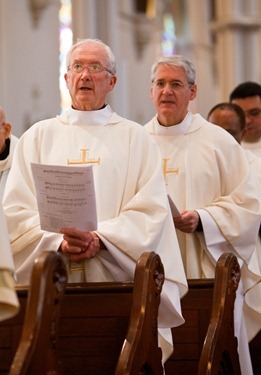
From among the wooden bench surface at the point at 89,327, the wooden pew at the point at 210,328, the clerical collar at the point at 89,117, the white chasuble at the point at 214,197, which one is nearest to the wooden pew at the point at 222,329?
the wooden pew at the point at 210,328

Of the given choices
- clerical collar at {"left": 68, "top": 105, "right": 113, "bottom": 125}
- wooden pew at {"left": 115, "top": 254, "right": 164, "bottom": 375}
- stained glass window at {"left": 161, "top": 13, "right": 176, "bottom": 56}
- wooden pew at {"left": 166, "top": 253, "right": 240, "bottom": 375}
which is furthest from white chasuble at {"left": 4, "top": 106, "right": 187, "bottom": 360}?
stained glass window at {"left": 161, "top": 13, "right": 176, "bottom": 56}

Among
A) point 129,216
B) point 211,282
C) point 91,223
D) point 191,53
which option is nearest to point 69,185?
point 91,223

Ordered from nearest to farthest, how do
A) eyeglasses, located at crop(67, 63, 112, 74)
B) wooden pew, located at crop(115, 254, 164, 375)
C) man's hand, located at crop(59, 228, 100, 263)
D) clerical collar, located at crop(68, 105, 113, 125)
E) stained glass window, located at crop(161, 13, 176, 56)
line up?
wooden pew, located at crop(115, 254, 164, 375)
man's hand, located at crop(59, 228, 100, 263)
eyeglasses, located at crop(67, 63, 112, 74)
clerical collar, located at crop(68, 105, 113, 125)
stained glass window, located at crop(161, 13, 176, 56)

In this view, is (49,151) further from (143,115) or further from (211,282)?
(143,115)

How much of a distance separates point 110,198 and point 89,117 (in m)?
0.50

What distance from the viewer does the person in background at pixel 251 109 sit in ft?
26.0

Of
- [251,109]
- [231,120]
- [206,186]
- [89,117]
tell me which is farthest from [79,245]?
[251,109]

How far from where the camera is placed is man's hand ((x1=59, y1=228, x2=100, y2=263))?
15.9 ft

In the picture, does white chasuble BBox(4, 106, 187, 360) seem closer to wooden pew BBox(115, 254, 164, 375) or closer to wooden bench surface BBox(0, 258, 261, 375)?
wooden bench surface BBox(0, 258, 261, 375)

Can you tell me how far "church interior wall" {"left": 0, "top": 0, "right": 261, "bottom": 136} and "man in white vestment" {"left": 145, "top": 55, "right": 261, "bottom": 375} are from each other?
7484mm

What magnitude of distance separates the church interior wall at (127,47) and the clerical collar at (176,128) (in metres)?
7.38

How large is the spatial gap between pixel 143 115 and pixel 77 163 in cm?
1505

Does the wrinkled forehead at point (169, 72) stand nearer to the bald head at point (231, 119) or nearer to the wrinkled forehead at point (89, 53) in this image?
the wrinkled forehead at point (89, 53)

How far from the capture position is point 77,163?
543 cm
